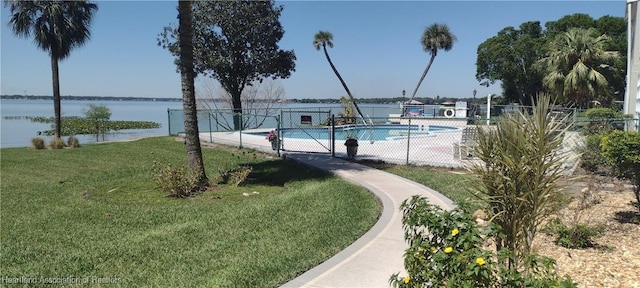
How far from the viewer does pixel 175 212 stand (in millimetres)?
6570

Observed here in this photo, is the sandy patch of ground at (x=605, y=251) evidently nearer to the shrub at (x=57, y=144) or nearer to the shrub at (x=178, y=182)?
the shrub at (x=178, y=182)

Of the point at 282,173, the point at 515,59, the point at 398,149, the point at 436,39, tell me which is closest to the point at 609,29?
the point at 515,59

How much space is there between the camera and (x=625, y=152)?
4.89 metres

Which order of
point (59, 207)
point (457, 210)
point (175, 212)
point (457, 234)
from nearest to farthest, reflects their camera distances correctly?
point (457, 234), point (457, 210), point (175, 212), point (59, 207)

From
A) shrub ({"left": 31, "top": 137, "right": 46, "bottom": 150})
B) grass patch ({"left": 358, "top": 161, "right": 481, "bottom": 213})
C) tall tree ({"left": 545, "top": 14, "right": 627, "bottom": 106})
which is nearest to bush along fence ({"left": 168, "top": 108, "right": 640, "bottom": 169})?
grass patch ({"left": 358, "top": 161, "right": 481, "bottom": 213})

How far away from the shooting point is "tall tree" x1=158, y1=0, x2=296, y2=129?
23938 mm

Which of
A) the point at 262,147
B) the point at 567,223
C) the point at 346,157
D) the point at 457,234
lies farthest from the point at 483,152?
the point at 262,147

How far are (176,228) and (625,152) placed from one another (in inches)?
236

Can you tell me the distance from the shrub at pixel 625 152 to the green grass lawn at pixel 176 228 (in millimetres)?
3217

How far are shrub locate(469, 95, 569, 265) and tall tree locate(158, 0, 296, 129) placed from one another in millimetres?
21129

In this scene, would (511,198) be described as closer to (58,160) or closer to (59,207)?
(59,207)

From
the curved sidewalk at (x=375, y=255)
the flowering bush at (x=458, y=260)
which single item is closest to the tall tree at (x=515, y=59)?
the curved sidewalk at (x=375, y=255)

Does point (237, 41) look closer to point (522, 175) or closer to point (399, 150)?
point (399, 150)

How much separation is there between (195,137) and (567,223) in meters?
6.93
